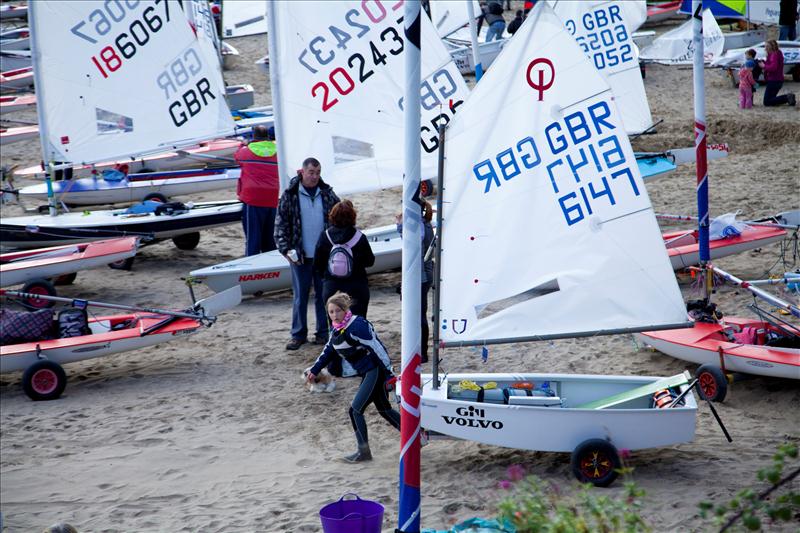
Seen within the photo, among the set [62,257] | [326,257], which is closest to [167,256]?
[62,257]

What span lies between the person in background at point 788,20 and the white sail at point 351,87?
12666 mm

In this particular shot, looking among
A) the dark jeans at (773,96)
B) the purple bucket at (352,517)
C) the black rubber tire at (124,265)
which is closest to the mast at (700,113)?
the purple bucket at (352,517)

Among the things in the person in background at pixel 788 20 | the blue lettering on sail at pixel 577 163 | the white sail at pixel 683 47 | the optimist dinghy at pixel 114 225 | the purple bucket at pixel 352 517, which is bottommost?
the purple bucket at pixel 352 517

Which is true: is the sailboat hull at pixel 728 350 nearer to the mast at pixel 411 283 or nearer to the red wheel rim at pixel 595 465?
the red wheel rim at pixel 595 465

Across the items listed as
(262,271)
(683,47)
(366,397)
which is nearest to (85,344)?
(262,271)

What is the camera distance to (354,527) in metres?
5.23

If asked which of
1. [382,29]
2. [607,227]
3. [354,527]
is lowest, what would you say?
[354,527]

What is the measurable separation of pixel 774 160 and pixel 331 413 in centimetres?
924

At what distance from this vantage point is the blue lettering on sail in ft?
20.4

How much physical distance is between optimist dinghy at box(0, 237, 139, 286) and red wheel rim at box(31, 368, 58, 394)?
2.54 m

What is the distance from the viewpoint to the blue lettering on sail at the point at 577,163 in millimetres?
6203

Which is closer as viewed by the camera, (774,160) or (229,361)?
(229,361)

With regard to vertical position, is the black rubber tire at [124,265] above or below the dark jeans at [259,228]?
below

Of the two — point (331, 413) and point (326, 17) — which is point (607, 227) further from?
point (326, 17)
